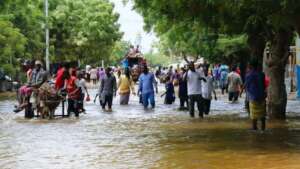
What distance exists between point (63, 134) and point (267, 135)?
447 centimetres

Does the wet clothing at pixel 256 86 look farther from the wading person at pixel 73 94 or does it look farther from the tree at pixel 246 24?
the wading person at pixel 73 94

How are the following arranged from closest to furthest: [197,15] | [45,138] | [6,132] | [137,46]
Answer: [45,138] → [6,132] → [197,15] → [137,46]

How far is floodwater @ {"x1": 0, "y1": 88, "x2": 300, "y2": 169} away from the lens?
1087 cm

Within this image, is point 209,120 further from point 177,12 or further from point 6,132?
point 6,132

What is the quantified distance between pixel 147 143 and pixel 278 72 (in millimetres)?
6164

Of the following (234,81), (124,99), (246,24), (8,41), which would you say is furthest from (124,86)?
(8,41)

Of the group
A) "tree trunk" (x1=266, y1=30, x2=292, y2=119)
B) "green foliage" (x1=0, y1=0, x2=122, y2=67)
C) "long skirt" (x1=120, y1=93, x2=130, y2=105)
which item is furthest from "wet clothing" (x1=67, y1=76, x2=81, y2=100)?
"green foliage" (x1=0, y1=0, x2=122, y2=67)

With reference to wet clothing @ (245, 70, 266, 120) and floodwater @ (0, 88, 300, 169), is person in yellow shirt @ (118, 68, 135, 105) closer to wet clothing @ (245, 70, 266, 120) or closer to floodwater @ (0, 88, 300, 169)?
floodwater @ (0, 88, 300, 169)

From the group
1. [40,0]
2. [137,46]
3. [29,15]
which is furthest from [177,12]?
[137,46]

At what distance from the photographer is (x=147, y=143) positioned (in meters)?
13.6

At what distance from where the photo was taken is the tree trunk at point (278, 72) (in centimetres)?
1814

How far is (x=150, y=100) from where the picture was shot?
25156 millimetres

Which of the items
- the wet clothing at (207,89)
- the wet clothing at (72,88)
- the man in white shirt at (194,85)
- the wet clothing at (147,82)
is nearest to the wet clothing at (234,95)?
the wet clothing at (147,82)

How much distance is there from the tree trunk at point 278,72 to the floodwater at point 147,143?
0.54m
